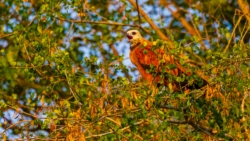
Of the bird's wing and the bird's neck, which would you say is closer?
the bird's wing

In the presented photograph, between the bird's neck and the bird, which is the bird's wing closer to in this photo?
the bird

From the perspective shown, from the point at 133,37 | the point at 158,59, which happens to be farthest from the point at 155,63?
the point at 133,37

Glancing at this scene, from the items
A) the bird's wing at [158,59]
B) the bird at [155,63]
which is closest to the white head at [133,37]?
the bird at [155,63]

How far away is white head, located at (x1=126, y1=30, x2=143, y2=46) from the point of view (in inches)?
297

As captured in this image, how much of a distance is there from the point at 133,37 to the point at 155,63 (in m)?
1.57

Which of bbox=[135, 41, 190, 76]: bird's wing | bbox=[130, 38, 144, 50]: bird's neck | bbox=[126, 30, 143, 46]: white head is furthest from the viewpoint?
bbox=[126, 30, 143, 46]: white head

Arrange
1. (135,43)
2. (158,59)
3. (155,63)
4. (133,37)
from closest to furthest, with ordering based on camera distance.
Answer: (158,59) < (155,63) < (135,43) < (133,37)

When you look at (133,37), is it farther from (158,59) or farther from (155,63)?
(158,59)

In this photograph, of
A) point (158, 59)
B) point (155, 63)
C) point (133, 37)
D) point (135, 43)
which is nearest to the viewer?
point (158, 59)

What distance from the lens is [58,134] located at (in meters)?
5.23

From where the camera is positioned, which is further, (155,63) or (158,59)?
(155,63)

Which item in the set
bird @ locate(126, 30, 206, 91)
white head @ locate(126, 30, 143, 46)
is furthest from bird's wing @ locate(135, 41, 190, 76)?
white head @ locate(126, 30, 143, 46)

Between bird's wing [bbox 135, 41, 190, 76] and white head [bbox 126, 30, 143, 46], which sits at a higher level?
white head [bbox 126, 30, 143, 46]

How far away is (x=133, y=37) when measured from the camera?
782cm
